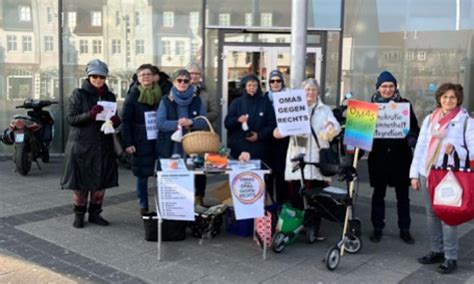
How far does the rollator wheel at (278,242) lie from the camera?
16.9 feet

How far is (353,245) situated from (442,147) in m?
1.30

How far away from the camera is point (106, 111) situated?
223 inches

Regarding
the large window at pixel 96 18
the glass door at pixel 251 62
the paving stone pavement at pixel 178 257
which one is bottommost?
the paving stone pavement at pixel 178 257

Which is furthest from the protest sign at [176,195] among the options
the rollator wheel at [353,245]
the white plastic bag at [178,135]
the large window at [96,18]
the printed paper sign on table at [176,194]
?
the large window at [96,18]

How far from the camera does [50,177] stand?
8781 mm

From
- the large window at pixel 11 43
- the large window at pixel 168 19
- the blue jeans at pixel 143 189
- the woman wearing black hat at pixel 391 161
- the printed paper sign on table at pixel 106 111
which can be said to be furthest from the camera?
the large window at pixel 168 19

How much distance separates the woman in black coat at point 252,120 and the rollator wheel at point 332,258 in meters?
1.51

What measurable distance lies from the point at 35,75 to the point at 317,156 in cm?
734

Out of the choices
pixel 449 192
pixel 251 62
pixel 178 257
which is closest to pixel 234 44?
pixel 251 62

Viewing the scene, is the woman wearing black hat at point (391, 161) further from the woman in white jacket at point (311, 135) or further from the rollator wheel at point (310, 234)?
the rollator wheel at point (310, 234)

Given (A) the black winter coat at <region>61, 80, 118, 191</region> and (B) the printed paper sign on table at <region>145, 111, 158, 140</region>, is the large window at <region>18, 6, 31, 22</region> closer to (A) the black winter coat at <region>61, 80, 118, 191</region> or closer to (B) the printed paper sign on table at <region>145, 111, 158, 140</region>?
(A) the black winter coat at <region>61, 80, 118, 191</region>

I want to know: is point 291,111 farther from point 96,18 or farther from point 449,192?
point 96,18

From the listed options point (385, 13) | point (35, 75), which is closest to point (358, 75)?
point (385, 13)

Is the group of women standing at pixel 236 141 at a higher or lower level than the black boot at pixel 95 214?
higher
